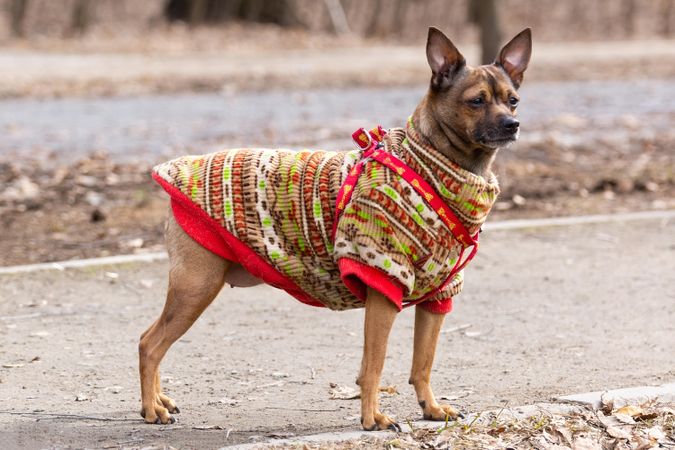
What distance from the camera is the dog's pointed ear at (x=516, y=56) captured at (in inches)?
201

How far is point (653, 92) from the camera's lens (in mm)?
18562

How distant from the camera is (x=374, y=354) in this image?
4922 mm

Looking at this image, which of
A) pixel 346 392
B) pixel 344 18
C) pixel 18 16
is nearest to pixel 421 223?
pixel 346 392

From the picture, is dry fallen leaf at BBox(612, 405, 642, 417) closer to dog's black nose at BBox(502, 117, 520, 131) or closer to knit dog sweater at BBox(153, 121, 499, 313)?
knit dog sweater at BBox(153, 121, 499, 313)

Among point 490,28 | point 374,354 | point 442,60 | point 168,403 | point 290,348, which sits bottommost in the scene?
point 290,348

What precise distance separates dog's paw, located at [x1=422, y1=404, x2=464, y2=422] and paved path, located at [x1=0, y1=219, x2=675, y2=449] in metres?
0.12

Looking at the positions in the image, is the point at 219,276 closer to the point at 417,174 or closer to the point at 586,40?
the point at 417,174

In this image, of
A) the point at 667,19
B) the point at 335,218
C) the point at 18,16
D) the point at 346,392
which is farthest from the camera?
the point at 667,19

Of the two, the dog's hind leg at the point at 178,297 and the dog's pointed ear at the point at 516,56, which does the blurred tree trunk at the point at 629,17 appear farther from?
the dog's hind leg at the point at 178,297

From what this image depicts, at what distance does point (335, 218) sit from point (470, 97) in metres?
0.76

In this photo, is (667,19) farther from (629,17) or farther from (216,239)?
(216,239)

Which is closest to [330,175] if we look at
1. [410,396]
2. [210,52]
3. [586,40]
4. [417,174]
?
[417,174]

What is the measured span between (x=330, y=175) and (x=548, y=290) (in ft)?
9.96

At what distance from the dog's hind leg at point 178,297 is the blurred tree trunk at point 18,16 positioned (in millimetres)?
21697
